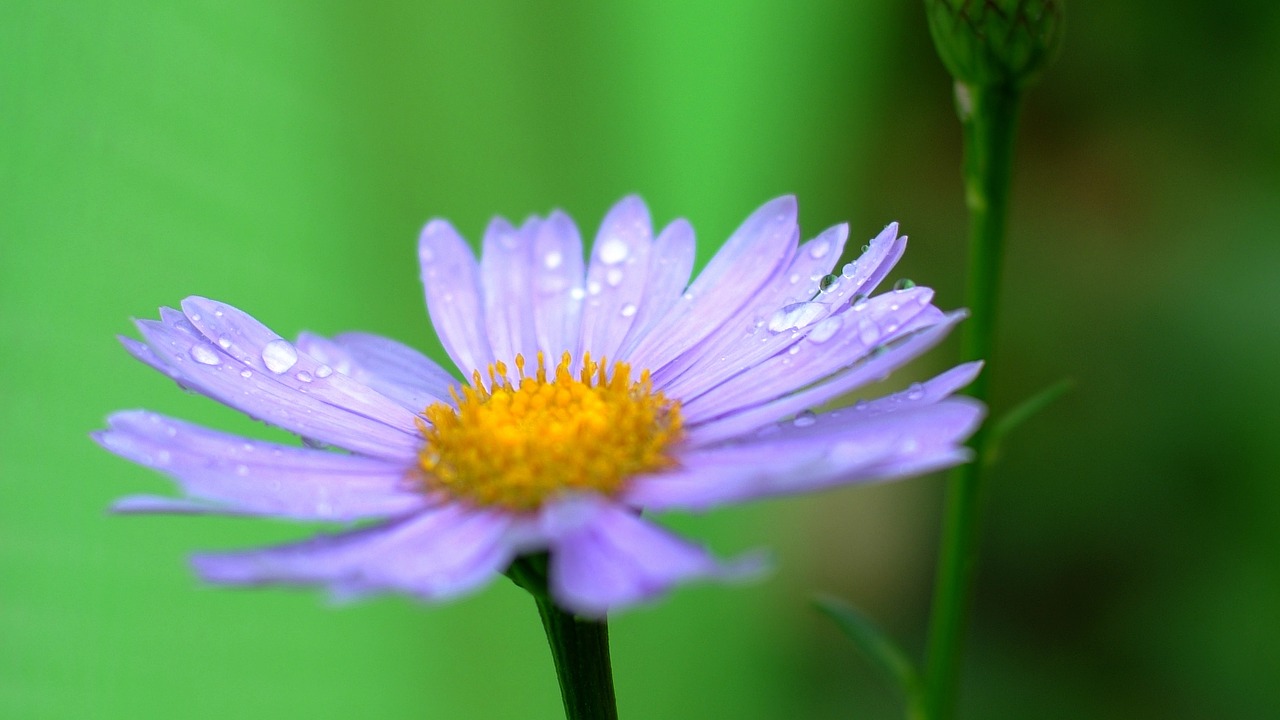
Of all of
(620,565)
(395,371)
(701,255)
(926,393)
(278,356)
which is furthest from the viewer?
(701,255)

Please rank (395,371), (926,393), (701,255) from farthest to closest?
1. (701,255)
2. (395,371)
3. (926,393)

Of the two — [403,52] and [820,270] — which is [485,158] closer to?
[403,52]

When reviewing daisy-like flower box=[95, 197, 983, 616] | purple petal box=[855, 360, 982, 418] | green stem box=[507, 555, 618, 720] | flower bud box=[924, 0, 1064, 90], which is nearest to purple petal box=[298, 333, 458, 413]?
daisy-like flower box=[95, 197, 983, 616]

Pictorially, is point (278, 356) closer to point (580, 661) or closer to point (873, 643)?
point (580, 661)

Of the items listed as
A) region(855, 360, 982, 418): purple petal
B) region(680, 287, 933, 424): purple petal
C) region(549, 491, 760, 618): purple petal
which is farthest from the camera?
region(680, 287, 933, 424): purple petal

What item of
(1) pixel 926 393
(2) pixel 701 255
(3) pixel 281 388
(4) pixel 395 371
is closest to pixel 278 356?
(3) pixel 281 388

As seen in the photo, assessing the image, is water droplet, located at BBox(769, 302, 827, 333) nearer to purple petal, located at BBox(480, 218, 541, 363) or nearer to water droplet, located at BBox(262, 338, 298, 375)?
purple petal, located at BBox(480, 218, 541, 363)
